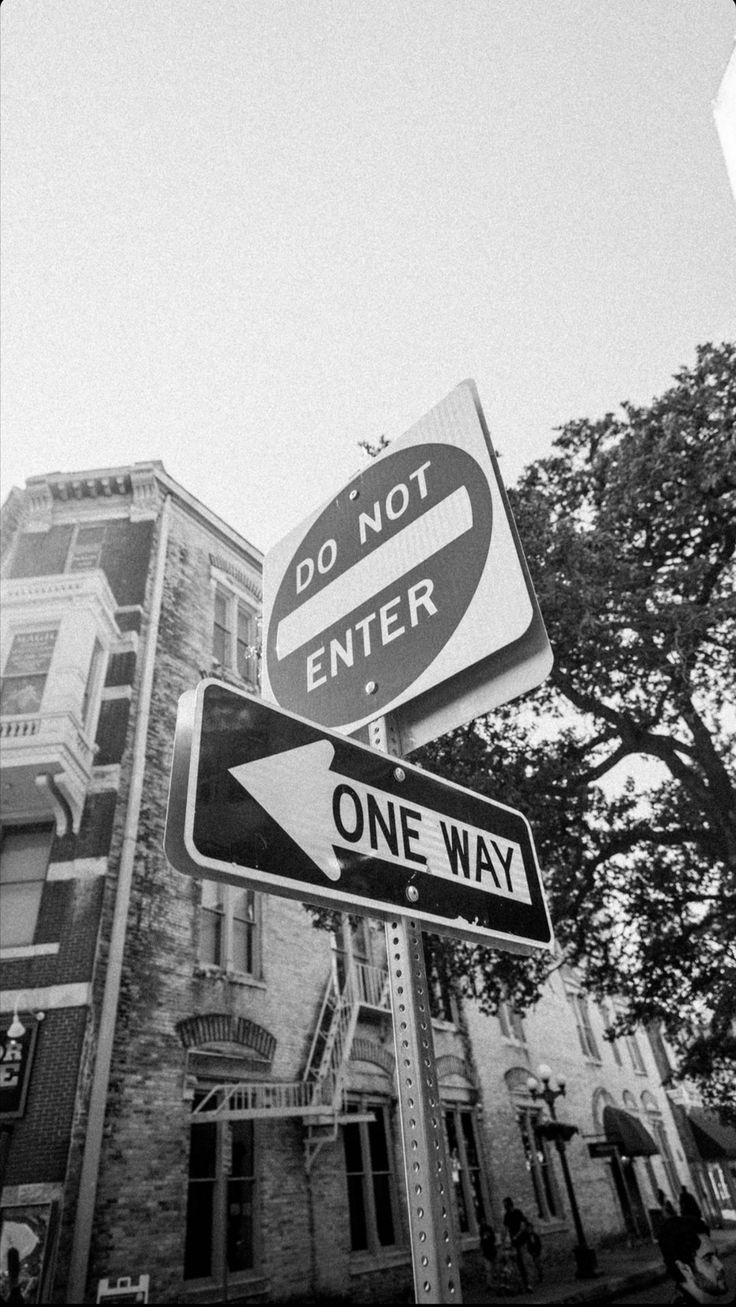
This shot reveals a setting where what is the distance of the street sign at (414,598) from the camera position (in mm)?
1860

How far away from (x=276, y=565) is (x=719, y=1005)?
12627mm

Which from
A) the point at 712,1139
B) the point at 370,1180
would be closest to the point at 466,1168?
the point at 370,1180

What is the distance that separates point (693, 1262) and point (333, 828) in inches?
391

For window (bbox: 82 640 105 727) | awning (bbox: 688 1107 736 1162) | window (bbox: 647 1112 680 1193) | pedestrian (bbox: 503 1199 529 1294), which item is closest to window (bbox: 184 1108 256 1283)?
pedestrian (bbox: 503 1199 529 1294)

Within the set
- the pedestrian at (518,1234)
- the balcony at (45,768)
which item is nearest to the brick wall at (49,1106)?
the balcony at (45,768)

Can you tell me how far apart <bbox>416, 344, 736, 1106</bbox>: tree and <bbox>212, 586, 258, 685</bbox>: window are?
653 centimetres

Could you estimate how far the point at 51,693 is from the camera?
12656mm

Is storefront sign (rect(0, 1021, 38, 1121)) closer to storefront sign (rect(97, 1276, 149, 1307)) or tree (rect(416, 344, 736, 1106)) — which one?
storefront sign (rect(97, 1276, 149, 1307))

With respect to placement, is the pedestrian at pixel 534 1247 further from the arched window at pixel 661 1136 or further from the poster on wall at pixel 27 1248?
the arched window at pixel 661 1136

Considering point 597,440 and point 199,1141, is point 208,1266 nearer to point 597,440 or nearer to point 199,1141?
point 199,1141

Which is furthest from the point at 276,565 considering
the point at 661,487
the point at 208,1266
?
the point at 208,1266

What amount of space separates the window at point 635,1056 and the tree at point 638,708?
1827 centimetres

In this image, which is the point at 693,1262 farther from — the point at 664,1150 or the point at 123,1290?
the point at 664,1150

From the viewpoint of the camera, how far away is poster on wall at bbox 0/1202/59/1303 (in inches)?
334
